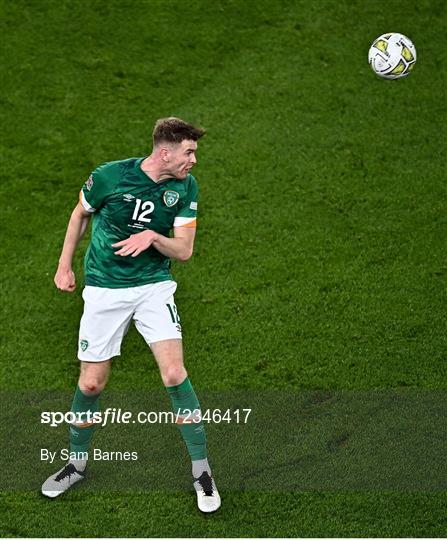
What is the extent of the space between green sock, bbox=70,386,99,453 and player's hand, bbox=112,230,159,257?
106cm

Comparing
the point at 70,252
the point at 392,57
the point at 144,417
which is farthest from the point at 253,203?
the point at 70,252

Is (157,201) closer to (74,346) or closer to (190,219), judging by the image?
(190,219)

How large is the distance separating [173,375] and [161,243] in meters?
0.84

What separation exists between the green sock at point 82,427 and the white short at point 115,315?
0.94ft

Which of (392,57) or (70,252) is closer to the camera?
(70,252)

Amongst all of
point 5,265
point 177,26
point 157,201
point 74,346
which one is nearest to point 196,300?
point 74,346

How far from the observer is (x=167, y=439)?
745cm

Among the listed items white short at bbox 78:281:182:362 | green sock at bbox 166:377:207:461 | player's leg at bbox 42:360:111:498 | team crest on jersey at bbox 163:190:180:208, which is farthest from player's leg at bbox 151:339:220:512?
team crest on jersey at bbox 163:190:180:208

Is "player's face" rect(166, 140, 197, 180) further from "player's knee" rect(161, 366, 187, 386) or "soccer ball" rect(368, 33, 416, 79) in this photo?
"soccer ball" rect(368, 33, 416, 79)

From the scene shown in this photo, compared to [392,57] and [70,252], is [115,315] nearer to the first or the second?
[70,252]

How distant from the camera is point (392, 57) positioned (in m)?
8.70

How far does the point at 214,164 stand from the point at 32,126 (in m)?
1.95

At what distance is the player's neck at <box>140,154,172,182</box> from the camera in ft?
21.5

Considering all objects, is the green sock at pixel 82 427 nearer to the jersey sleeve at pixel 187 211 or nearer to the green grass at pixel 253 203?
the green grass at pixel 253 203
